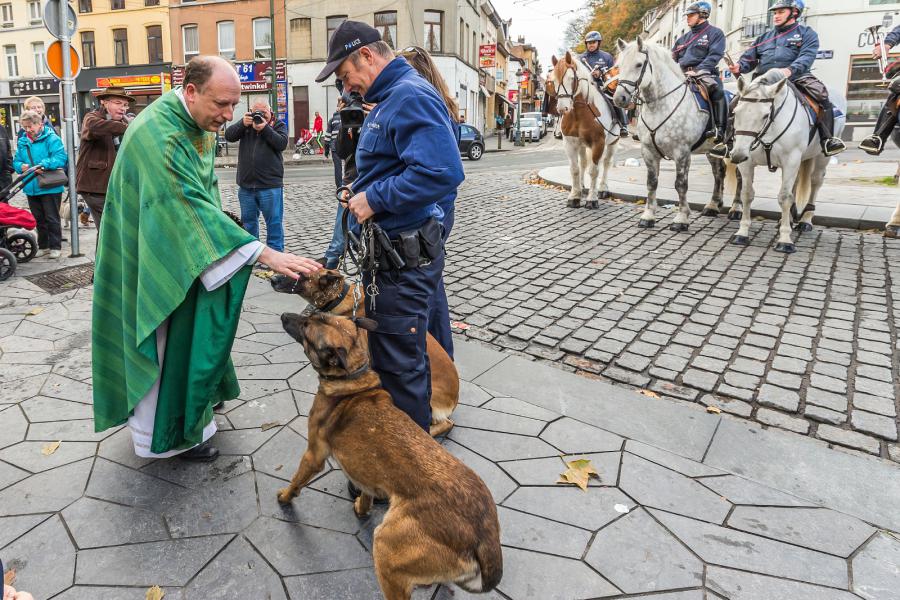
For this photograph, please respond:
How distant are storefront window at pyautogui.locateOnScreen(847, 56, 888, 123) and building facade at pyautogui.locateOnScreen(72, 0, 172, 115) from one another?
1536 inches

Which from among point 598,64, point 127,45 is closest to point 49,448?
point 598,64

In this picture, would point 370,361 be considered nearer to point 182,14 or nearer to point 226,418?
point 226,418

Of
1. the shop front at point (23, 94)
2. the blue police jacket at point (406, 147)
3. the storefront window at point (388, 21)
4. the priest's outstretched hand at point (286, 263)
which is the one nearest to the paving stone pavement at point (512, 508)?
the priest's outstretched hand at point (286, 263)

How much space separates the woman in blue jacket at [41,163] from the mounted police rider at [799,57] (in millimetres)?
10307

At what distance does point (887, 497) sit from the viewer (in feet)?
10.0

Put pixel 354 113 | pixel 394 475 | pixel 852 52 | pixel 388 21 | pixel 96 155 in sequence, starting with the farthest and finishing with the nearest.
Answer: pixel 388 21
pixel 852 52
pixel 96 155
pixel 354 113
pixel 394 475

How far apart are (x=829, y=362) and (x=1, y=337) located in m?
6.98

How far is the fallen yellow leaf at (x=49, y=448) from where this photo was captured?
341 cm

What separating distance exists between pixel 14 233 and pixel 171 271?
6.51 metres

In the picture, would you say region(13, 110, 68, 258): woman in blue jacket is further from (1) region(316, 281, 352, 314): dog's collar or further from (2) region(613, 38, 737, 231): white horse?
(2) region(613, 38, 737, 231): white horse

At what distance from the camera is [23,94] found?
141 feet

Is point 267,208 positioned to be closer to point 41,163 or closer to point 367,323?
point 41,163

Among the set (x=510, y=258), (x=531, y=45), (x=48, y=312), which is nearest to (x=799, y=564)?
(x=510, y=258)

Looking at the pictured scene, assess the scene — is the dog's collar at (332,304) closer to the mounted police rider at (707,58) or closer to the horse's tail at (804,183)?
the mounted police rider at (707,58)
